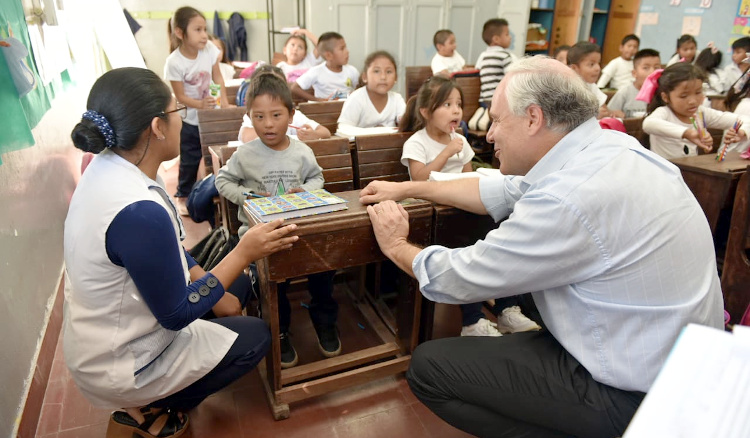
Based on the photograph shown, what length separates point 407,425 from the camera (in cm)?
182

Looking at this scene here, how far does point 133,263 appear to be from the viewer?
125 centimetres

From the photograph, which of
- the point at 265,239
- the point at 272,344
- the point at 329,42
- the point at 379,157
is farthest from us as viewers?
the point at 329,42

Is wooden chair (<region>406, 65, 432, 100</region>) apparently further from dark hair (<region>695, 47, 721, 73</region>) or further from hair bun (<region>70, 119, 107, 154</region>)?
hair bun (<region>70, 119, 107, 154</region>)

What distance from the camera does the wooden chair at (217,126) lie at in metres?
3.12

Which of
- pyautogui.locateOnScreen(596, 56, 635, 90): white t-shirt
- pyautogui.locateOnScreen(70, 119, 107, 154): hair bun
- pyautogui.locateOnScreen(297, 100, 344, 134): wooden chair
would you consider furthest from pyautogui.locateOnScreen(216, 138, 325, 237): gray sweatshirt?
pyautogui.locateOnScreen(596, 56, 635, 90): white t-shirt

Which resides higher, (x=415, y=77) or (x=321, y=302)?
(x=415, y=77)

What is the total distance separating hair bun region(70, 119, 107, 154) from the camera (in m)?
1.25

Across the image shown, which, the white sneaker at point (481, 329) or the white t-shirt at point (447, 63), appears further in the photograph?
the white t-shirt at point (447, 63)

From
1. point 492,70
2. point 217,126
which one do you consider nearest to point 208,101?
point 217,126

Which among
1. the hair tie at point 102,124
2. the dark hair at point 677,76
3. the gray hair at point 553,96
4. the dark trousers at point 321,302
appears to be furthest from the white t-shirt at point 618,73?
the hair tie at point 102,124

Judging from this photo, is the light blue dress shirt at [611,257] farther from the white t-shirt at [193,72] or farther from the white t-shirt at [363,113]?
the white t-shirt at [193,72]

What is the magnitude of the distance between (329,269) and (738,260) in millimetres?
1954

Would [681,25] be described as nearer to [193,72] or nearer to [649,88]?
[649,88]

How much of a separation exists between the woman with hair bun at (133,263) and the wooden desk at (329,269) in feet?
0.32
